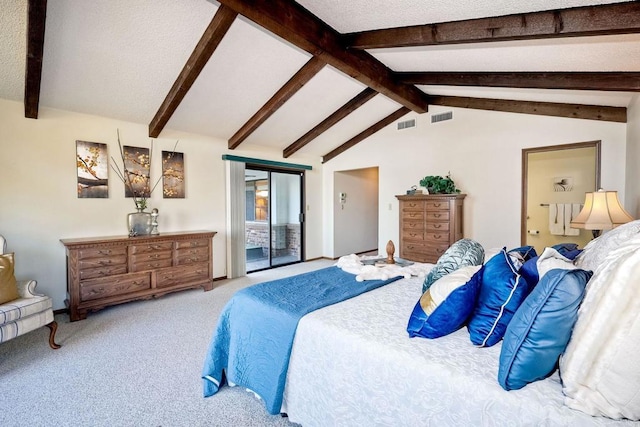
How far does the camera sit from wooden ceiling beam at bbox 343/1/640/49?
1.86m

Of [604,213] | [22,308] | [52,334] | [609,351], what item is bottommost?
[52,334]

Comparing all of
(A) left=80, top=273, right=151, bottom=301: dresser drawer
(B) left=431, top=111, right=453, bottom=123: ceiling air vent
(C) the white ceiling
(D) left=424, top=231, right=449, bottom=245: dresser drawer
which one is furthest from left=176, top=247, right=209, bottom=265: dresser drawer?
(B) left=431, top=111, right=453, bottom=123: ceiling air vent

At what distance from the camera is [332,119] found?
17.1 ft

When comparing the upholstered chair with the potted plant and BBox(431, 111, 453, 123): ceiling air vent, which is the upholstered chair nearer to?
the potted plant

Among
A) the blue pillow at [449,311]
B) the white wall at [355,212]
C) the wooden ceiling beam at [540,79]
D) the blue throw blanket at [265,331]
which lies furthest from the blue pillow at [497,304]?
the white wall at [355,212]

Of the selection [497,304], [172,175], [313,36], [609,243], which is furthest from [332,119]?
[497,304]

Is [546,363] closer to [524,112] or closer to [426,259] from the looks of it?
[426,259]

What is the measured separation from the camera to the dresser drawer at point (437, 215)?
4527mm

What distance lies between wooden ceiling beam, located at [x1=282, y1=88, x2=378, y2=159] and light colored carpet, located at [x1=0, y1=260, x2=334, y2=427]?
358cm

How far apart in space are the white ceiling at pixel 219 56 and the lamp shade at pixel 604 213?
113cm

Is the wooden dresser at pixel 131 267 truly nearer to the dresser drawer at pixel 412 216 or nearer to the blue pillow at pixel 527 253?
the dresser drawer at pixel 412 216

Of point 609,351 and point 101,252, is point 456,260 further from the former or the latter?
point 101,252

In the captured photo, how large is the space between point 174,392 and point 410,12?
3423 mm

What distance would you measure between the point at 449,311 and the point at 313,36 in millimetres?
2685
